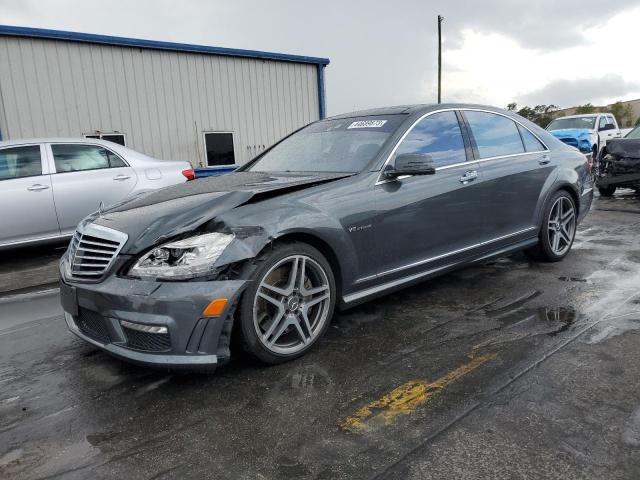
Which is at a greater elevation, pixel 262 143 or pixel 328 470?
pixel 262 143

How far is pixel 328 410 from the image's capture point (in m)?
2.57

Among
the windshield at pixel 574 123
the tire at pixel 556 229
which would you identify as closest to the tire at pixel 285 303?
the tire at pixel 556 229

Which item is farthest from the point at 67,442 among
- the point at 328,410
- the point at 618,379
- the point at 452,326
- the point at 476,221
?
the point at 476,221

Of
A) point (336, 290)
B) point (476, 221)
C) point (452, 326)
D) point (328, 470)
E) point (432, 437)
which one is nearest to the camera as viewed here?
point (328, 470)

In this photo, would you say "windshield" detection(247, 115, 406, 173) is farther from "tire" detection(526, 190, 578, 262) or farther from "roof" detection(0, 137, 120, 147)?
"roof" detection(0, 137, 120, 147)

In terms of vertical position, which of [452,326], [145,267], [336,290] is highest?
[145,267]

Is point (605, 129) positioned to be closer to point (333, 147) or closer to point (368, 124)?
point (368, 124)

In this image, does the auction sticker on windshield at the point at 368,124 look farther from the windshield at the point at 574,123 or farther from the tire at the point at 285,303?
the windshield at the point at 574,123

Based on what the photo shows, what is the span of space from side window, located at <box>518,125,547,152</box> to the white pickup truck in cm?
1033

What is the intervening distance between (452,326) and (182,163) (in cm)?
509

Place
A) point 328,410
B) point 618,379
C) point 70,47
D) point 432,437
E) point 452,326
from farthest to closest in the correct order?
point 70,47 → point 452,326 → point 618,379 → point 328,410 → point 432,437

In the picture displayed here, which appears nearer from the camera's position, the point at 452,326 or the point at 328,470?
the point at 328,470

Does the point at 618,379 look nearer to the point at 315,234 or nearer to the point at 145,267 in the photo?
the point at 315,234

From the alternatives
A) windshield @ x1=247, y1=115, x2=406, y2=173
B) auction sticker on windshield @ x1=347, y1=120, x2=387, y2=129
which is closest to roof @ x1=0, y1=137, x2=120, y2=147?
windshield @ x1=247, y1=115, x2=406, y2=173
